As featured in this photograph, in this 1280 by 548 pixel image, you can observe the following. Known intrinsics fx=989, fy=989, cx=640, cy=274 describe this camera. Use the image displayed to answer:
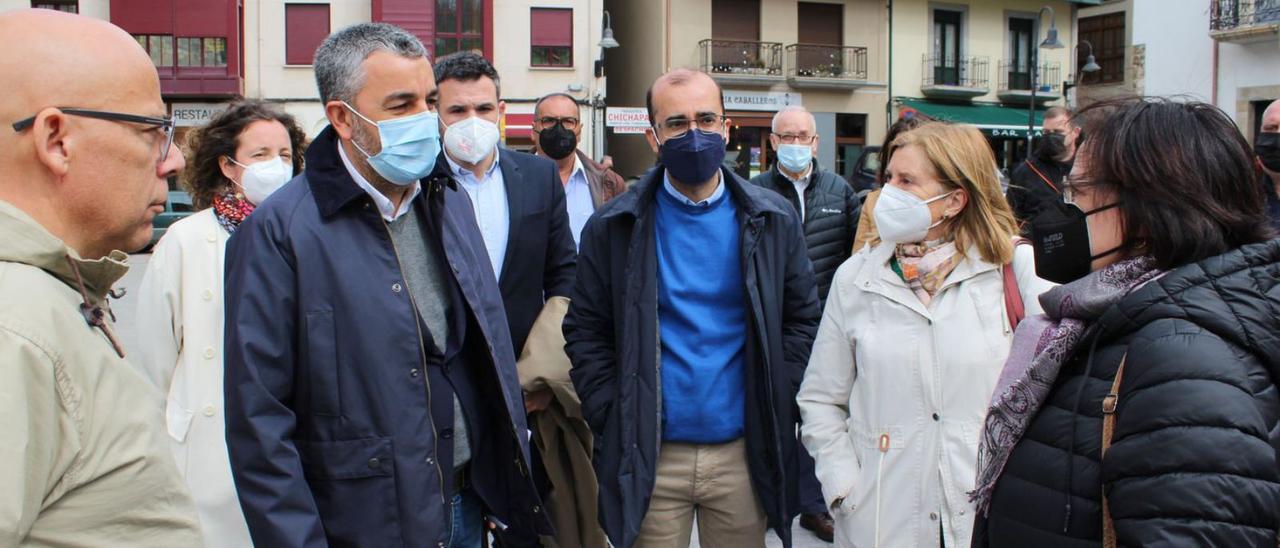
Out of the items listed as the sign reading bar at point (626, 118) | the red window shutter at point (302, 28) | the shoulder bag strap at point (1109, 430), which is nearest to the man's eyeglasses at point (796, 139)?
the shoulder bag strap at point (1109, 430)

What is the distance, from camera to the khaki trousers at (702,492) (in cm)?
324

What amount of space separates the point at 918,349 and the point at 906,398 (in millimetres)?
151

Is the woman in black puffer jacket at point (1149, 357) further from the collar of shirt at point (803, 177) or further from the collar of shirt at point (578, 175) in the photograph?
the collar of shirt at point (803, 177)

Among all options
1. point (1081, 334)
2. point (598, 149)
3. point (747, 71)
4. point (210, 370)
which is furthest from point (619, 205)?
point (747, 71)

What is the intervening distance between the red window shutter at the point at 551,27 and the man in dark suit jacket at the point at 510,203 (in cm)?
2469

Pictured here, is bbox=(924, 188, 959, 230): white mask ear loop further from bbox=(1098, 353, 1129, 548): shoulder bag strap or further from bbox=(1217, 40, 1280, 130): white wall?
bbox=(1217, 40, 1280, 130): white wall

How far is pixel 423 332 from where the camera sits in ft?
8.69

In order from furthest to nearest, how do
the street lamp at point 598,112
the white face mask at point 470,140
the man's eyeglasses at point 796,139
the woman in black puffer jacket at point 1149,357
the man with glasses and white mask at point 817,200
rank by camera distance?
the street lamp at point 598,112
the man's eyeglasses at point 796,139
the man with glasses and white mask at point 817,200
the white face mask at point 470,140
the woman in black puffer jacket at point 1149,357

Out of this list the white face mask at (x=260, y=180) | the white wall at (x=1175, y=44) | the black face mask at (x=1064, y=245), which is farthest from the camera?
the white wall at (x=1175, y=44)

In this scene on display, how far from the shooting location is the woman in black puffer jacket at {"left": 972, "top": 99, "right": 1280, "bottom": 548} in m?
1.63

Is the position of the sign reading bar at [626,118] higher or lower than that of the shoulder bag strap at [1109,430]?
higher

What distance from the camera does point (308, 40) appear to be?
2748 cm

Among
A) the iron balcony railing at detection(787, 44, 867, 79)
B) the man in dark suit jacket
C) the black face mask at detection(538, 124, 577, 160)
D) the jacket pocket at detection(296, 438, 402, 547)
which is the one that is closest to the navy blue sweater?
the man in dark suit jacket

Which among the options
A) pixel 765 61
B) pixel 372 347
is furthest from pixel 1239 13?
pixel 372 347
